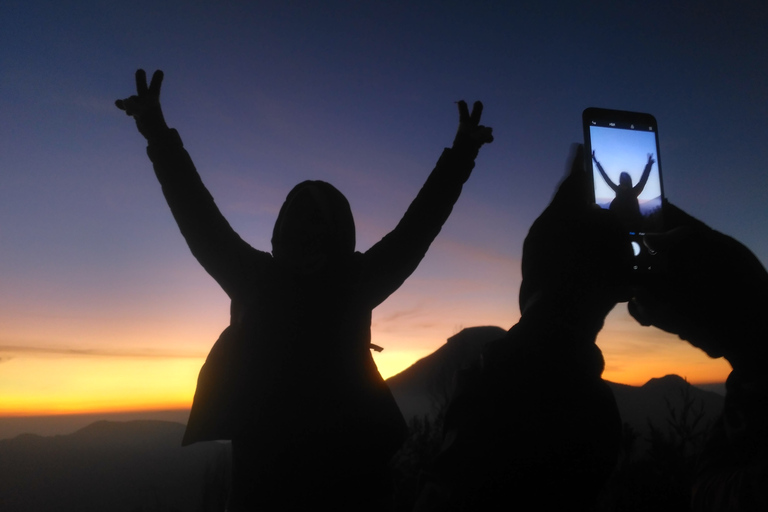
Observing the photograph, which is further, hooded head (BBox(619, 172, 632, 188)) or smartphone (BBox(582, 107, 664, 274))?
hooded head (BBox(619, 172, 632, 188))

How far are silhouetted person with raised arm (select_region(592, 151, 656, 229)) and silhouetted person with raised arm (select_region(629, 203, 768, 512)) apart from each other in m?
0.54

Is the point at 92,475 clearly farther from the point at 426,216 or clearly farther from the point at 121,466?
the point at 426,216

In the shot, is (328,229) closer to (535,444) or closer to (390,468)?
(390,468)

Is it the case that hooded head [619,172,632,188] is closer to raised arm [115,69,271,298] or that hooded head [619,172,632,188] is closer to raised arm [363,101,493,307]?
raised arm [363,101,493,307]

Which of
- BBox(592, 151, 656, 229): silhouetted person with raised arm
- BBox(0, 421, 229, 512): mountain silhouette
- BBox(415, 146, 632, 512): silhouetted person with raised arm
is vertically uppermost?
BBox(592, 151, 656, 229): silhouetted person with raised arm

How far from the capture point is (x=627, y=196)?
1.71 meters

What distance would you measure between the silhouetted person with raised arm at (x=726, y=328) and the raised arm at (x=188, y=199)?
5.85 feet

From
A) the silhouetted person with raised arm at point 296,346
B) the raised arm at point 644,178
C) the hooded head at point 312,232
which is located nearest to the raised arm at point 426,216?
the silhouetted person with raised arm at point 296,346

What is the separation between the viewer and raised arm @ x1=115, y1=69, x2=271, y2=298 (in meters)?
2.28

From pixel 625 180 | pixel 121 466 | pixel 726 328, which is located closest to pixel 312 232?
pixel 625 180

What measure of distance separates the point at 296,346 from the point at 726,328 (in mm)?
1657

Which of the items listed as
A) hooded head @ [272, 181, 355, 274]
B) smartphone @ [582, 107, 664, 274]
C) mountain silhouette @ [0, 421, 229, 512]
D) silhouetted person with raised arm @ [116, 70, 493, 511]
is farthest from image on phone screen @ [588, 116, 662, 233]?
mountain silhouette @ [0, 421, 229, 512]

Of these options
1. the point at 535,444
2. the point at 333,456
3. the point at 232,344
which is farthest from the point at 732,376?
the point at 232,344

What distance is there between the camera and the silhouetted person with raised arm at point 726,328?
91 centimetres
